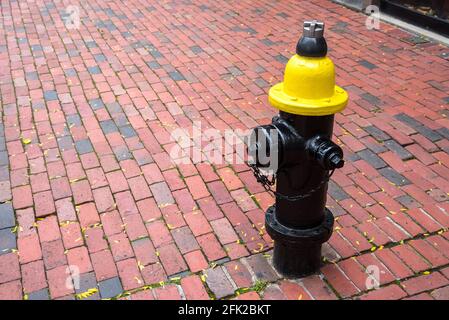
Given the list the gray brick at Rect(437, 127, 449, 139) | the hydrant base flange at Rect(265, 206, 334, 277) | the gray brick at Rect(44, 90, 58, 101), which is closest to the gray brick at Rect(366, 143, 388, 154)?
the gray brick at Rect(437, 127, 449, 139)

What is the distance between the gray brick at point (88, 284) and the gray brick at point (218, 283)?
613 mm

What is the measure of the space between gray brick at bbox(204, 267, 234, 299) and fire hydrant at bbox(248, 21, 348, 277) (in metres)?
0.31

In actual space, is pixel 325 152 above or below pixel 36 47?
above

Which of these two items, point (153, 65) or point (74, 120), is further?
point (153, 65)

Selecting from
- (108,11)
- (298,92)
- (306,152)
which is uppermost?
(298,92)

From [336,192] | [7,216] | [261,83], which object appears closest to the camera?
[7,216]

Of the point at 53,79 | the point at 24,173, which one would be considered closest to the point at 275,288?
the point at 24,173

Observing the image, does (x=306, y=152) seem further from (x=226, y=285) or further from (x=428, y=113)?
(x=428, y=113)

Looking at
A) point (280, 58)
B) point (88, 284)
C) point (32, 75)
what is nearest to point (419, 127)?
point (280, 58)

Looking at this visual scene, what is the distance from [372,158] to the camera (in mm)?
3695

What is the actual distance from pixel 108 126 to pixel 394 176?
7.95ft

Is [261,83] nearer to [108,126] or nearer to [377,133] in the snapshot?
[377,133]
